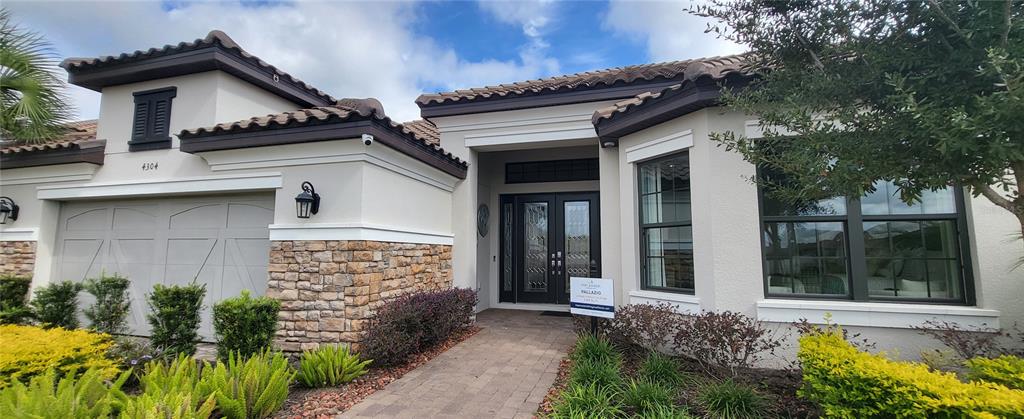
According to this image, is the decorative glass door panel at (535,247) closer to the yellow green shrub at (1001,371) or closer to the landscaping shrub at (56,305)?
the yellow green shrub at (1001,371)

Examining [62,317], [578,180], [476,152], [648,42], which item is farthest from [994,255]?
[62,317]

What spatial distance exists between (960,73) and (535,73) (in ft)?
25.5

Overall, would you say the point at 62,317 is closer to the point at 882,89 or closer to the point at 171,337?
the point at 171,337

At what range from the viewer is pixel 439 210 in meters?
7.84

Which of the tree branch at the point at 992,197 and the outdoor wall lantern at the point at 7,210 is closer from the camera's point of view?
the tree branch at the point at 992,197

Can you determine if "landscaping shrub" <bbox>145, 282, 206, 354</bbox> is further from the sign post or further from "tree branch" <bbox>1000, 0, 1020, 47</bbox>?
"tree branch" <bbox>1000, 0, 1020, 47</bbox>

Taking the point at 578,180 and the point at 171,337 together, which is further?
the point at 578,180

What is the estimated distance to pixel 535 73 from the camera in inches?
389

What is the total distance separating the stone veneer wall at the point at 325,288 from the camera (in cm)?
545

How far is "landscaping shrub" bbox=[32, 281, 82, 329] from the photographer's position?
634cm

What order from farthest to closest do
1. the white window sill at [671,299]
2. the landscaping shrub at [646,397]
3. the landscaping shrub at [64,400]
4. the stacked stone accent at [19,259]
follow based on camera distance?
the stacked stone accent at [19,259] < the white window sill at [671,299] < the landscaping shrub at [646,397] < the landscaping shrub at [64,400]

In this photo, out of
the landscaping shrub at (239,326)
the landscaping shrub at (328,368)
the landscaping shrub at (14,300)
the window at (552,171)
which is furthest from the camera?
the window at (552,171)

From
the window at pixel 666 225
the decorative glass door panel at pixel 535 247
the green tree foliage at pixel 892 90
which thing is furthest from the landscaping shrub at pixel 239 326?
the decorative glass door panel at pixel 535 247

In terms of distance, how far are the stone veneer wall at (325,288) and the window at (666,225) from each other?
3.89 metres
